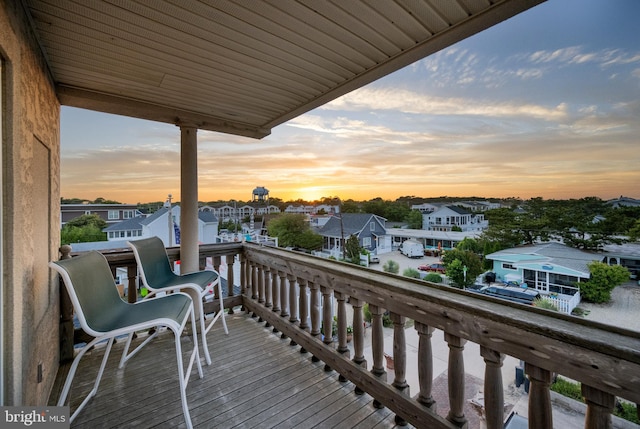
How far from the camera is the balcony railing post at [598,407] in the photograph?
2.74 feet

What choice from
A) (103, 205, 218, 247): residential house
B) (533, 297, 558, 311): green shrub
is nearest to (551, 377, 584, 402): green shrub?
(533, 297, 558, 311): green shrub

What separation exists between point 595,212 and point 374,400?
1.68 m

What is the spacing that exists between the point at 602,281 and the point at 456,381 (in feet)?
2.72

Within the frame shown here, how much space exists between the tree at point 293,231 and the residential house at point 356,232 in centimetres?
16

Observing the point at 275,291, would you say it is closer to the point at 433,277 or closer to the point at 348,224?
the point at 348,224

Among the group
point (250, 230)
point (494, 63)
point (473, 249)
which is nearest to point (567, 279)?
point (473, 249)

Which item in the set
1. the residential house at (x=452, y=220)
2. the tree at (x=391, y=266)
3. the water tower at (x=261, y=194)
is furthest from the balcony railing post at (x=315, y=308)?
the water tower at (x=261, y=194)

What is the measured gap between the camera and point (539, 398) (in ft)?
3.26

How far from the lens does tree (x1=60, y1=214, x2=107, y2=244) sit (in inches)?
98.6

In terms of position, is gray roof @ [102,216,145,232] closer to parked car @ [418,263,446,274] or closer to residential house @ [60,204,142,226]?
residential house @ [60,204,142,226]

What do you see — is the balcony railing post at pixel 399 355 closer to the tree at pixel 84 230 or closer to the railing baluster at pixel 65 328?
the railing baluster at pixel 65 328

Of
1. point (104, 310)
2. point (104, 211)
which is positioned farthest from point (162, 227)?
point (104, 310)

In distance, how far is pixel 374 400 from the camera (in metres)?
1.69

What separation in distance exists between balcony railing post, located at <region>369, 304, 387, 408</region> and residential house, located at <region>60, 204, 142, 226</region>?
286cm
